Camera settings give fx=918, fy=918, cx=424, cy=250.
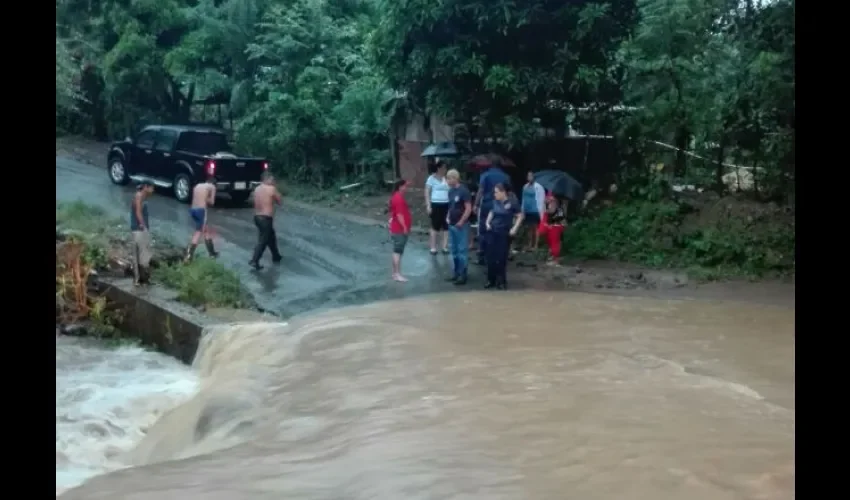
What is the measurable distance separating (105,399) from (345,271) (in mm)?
5161

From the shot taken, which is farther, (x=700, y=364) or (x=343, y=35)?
(x=343, y=35)

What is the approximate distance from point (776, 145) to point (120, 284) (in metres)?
10.2

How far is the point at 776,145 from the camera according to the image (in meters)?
14.6

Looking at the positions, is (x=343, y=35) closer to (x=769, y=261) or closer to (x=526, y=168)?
(x=526, y=168)

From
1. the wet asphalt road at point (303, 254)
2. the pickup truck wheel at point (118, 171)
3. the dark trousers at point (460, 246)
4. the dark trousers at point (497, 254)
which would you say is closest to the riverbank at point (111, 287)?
the wet asphalt road at point (303, 254)

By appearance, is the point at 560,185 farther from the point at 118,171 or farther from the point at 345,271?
the point at 118,171

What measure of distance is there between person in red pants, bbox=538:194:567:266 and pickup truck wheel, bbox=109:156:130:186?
34.9ft

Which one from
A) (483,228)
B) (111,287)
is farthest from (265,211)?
(483,228)

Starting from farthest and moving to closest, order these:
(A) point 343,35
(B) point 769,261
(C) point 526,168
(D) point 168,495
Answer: (A) point 343,35 < (C) point 526,168 < (B) point 769,261 < (D) point 168,495

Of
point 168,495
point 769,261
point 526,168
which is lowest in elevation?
point 168,495

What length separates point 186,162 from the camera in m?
19.0

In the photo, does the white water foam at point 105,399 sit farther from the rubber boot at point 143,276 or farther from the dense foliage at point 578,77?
the dense foliage at point 578,77

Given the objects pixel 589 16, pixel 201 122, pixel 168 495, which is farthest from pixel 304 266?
pixel 201 122

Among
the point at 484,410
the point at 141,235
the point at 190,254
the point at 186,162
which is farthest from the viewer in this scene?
the point at 186,162
